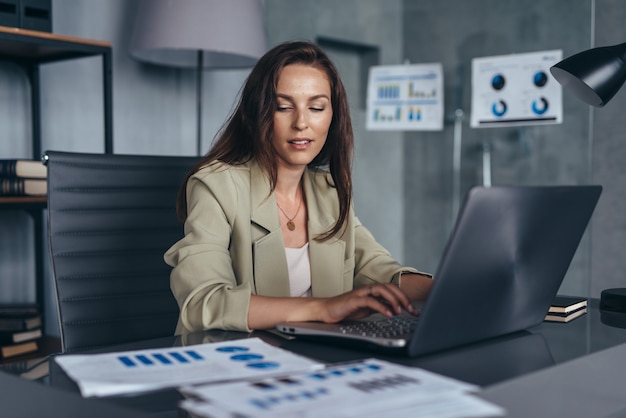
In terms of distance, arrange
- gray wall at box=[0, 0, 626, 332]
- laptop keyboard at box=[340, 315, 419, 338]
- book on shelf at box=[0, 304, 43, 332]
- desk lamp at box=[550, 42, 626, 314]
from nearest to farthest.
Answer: laptop keyboard at box=[340, 315, 419, 338] → desk lamp at box=[550, 42, 626, 314] → book on shelf at box=[0, 304, 43, 332] → gray wall at box=[0, 0, 626, 332]

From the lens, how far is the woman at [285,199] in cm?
133

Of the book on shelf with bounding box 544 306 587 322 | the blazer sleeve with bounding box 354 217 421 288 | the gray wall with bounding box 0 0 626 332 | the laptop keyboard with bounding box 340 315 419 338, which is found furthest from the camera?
the gray wall with bounding box 0 0 626 332

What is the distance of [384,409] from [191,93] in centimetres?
281

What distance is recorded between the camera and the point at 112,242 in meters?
1.62

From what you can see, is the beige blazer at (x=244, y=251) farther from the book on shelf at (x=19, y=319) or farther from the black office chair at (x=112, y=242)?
the book on shelf at (x=19, y=319)

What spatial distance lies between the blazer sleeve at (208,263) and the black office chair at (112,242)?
1.00 feet

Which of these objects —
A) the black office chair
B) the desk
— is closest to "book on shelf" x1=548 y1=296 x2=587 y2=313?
the desk

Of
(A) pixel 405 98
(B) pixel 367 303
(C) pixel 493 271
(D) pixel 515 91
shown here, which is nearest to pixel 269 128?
(B) pixel 367 303

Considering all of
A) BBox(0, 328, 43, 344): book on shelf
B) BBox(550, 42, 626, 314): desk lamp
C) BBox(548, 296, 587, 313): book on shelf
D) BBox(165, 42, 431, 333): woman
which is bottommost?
BBox(0, 328, 43, 344): book on shelf

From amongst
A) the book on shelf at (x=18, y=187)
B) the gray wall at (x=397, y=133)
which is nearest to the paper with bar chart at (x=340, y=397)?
the book on shelf at (x=18, y=187)

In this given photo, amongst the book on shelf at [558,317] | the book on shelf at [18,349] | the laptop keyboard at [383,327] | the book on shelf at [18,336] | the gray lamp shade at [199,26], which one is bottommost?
the book on shelf at [18,349]

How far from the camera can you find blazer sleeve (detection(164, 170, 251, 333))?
1.08 metres

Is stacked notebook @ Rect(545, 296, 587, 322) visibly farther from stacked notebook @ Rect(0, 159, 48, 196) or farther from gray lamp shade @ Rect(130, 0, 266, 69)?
gray lamp shade @ Rect(130, 0, 266, 69)

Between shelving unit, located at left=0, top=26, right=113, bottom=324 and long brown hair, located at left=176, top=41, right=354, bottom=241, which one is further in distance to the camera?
shelving unit, located at left=0, top=26, right=113, bottom=324
